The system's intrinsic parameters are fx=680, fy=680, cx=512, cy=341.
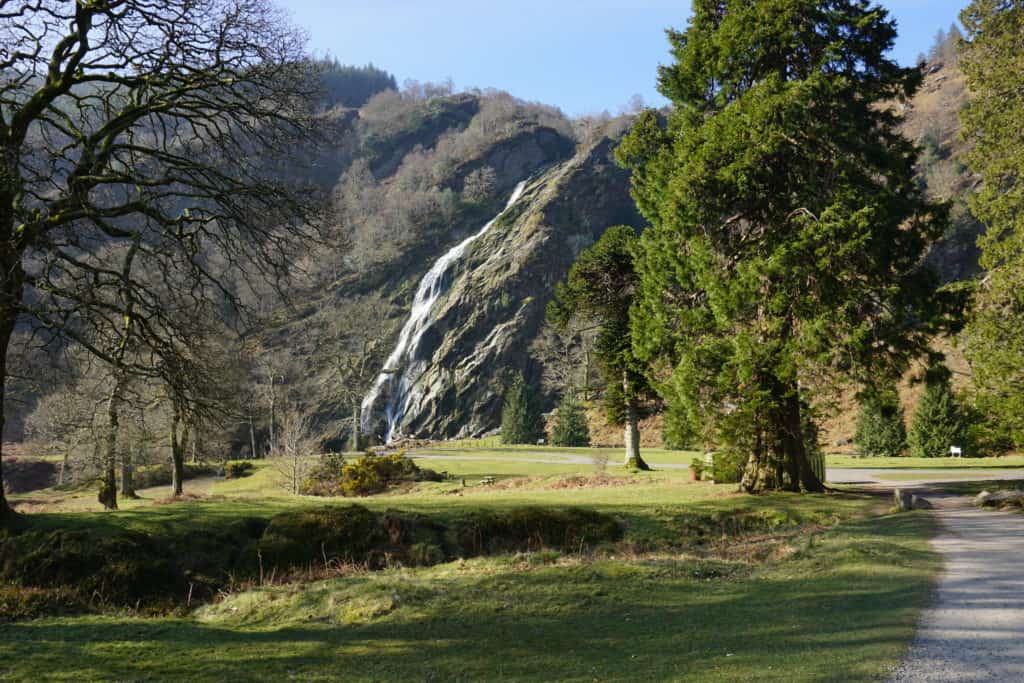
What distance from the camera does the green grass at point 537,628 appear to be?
6125 millimetres

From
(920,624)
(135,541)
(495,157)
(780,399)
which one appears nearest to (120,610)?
(135,541)

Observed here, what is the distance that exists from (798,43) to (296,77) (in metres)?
13.8

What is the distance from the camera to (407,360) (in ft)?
272

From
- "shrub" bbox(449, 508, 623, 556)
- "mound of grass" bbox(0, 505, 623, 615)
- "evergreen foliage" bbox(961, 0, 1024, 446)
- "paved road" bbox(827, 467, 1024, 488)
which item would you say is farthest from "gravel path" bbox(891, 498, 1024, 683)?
"paved road" bbox(827, 467, 1024, 488)

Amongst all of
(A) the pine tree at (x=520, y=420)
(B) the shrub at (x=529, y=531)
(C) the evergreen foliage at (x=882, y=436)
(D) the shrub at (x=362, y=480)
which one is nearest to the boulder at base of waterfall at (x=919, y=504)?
(B) the shrub at (x=529, y=531)

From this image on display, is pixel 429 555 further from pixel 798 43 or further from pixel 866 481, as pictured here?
pixel 866 481

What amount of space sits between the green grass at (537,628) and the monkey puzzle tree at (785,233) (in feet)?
26.1

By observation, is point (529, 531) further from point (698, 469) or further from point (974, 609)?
point (698, 469)

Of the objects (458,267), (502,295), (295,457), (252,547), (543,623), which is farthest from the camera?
(458,267)

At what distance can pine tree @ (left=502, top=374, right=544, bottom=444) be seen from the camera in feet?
192

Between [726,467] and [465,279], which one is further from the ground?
[465,279]

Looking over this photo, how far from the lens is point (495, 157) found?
448 ft

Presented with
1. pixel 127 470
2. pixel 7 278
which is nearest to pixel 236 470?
pixel 127 470

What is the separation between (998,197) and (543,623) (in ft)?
65.8
